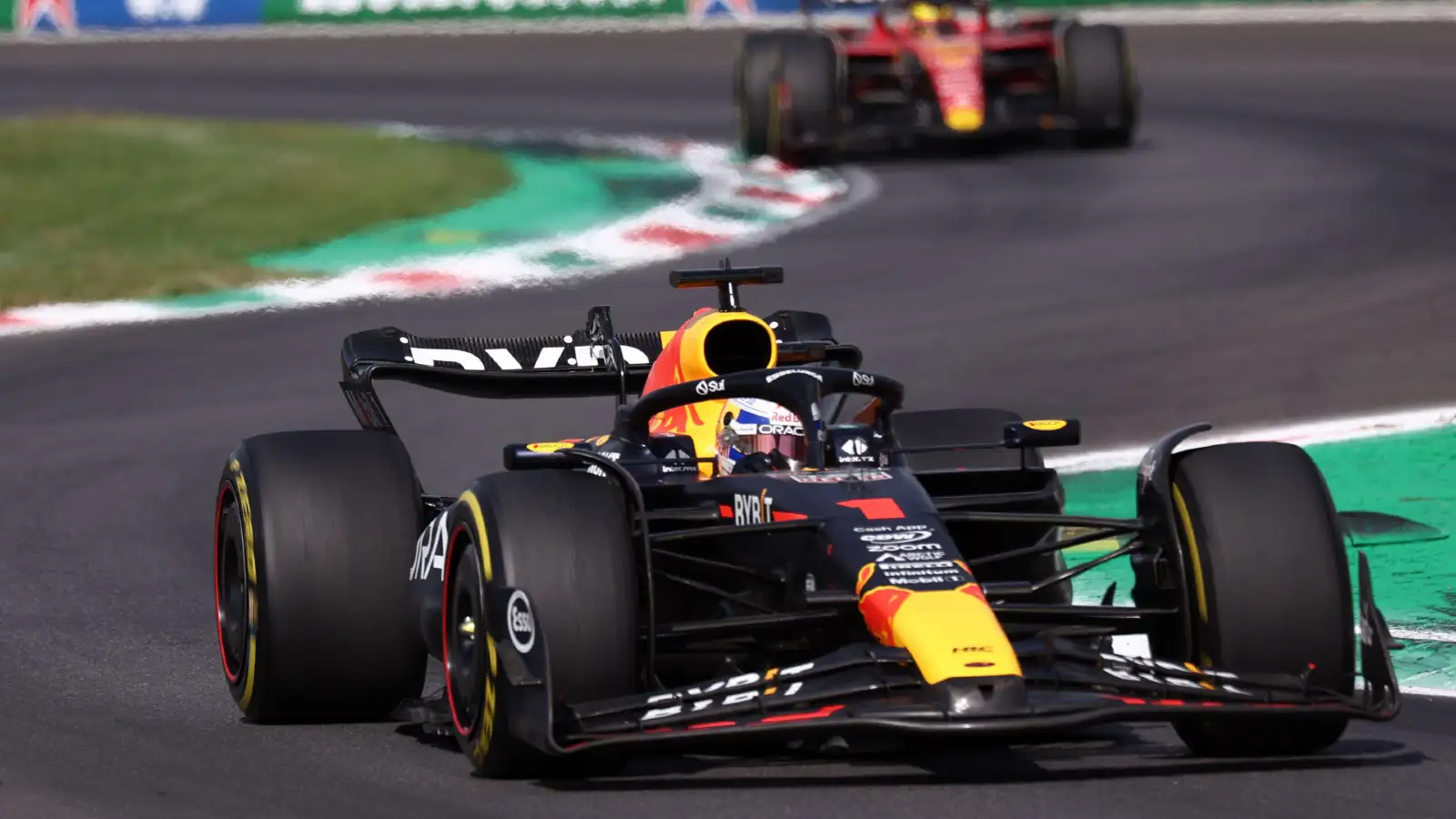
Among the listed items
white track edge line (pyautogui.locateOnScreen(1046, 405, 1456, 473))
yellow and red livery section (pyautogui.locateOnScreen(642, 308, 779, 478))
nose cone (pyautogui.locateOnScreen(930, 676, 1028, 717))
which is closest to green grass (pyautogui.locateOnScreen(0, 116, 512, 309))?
white track edge line (pyautogui.locateOnScreen(1046, 405, 1456, 473))

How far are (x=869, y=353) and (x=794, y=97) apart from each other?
7387 millimetres

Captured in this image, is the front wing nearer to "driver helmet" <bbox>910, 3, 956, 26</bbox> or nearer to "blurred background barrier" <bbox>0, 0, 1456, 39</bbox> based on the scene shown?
"driver helmet" <bbox>910, 3, 956, 26</bbox>

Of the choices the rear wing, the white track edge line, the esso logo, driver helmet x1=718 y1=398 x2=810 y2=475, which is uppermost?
the rear wing

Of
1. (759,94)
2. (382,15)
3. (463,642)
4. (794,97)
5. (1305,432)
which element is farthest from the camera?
(382,15)

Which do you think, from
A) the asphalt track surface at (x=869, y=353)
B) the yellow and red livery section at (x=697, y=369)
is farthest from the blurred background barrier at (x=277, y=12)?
the yellow and red livery section at (x=697, y=369)

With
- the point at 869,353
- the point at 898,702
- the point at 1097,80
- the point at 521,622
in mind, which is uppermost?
the point at 1097,80

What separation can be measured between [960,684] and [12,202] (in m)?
16.0

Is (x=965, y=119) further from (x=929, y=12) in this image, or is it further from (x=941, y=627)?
(x=941, y=627)

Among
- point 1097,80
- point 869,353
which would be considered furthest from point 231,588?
point 1097,80

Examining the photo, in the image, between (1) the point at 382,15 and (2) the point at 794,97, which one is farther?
(1) the point at 382,15

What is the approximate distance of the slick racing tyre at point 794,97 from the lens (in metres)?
21.7

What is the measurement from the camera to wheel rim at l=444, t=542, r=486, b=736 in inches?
267

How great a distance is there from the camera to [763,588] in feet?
23.8

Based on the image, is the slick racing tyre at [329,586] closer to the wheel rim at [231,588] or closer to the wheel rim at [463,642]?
the wheel rim at [231,588]
